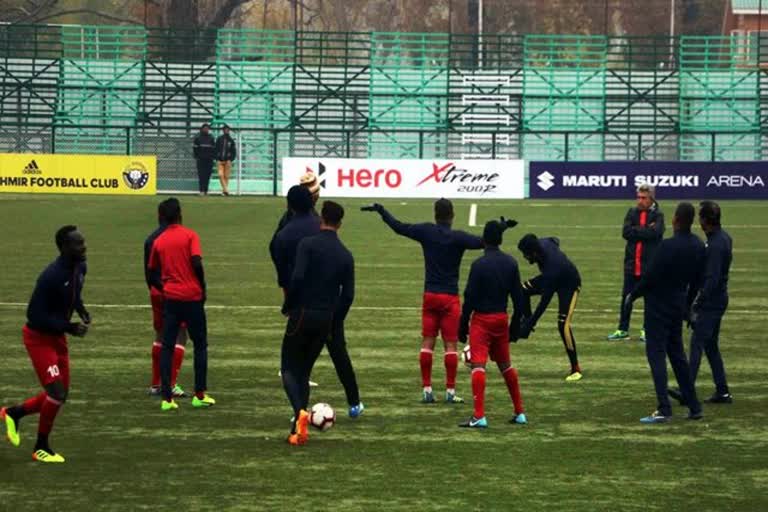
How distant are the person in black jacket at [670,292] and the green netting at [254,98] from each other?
42.5 metres

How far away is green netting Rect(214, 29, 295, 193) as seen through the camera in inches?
2270

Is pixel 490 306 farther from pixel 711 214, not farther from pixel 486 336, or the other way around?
pixel 711 214

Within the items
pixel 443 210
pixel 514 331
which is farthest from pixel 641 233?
pixel 514 331

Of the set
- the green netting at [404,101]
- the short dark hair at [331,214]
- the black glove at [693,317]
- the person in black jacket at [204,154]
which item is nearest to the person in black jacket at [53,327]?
the short dark hair at [331,214]

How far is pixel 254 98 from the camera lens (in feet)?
198

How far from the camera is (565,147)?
54.8 metres

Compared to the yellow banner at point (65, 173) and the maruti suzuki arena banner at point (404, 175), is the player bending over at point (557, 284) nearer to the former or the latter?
the maruti suzuki arena banner at point (404, 175)

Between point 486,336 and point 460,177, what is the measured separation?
36541 mm

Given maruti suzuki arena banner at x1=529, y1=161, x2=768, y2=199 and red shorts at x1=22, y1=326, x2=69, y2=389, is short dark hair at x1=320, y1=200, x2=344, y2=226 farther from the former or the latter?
maruti suzuki arena banner at x1=529, y1=161, x2=768, y2=199

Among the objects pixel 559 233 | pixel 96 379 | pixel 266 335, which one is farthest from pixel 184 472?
pixel 559 233

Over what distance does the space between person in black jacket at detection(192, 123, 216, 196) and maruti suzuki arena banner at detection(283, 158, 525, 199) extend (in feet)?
8.67

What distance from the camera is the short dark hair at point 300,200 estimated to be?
14.8 meters

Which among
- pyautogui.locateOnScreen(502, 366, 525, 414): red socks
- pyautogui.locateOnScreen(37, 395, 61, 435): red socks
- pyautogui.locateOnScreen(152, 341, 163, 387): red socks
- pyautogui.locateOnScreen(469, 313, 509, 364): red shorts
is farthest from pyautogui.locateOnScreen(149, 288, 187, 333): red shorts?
pyautogui.locateOnScreen(502, 366, 525, 414): red socks

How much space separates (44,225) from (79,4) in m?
58.6
